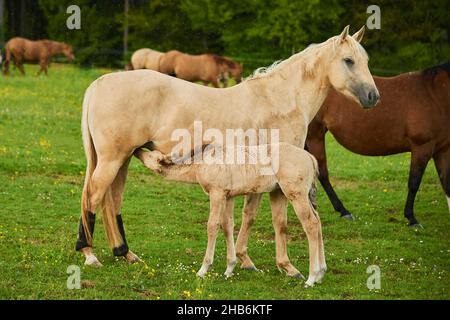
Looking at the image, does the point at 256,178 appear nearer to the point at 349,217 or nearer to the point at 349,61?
the point at 349,61

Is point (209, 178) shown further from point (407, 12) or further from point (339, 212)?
point (407, 12)

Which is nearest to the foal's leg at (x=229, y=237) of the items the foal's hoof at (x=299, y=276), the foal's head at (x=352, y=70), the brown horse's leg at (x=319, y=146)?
the foal's hoof at (x=299, y=276)

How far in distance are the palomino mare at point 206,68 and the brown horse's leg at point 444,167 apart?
18.1 meters

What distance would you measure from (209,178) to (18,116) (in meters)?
13.2

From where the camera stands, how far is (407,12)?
34.5 m

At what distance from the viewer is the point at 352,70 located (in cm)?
866

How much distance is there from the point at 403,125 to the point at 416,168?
0.63 m

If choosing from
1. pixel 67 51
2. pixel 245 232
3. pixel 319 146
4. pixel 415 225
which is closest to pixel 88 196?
pixel 245 232

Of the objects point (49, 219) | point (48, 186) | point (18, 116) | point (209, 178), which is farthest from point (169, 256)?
point (18, 116)

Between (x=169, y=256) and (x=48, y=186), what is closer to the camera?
(x=169, y=256)

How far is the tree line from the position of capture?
112 feet

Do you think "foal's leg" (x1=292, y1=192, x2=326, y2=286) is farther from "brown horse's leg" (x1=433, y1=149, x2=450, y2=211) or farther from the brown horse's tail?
"brown horse's leg" (x1=433, y1=149, x2=450, y2=211)

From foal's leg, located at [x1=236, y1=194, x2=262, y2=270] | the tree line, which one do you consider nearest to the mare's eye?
foal's leg, located at [x1=236, y1=194, x2=262, y2=270]

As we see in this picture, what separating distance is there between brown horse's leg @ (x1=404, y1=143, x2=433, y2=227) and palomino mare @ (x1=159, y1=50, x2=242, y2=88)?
59.5 feet
